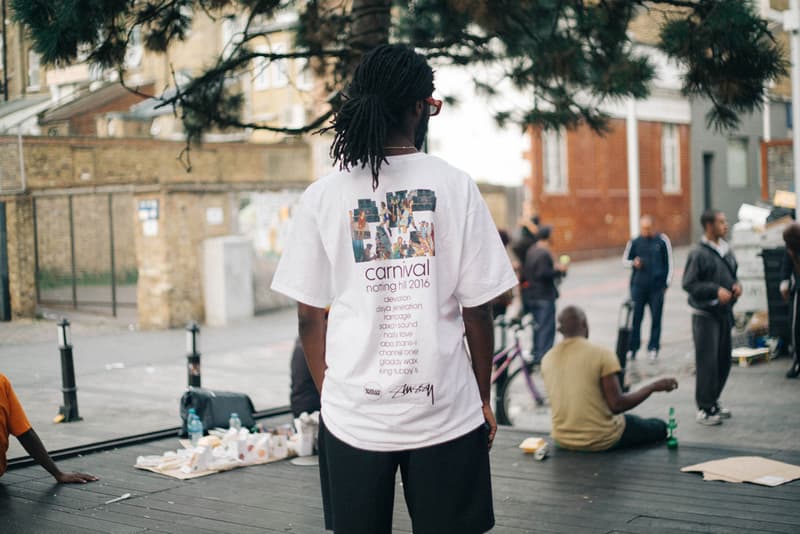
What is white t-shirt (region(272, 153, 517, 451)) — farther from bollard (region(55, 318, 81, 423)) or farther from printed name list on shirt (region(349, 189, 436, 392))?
bollard (region(55, 318, 81, 423))

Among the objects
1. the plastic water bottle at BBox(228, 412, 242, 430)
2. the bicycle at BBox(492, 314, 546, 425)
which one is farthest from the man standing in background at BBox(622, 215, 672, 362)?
the plastic water bottle at BBox(228, 412, 242, 430)

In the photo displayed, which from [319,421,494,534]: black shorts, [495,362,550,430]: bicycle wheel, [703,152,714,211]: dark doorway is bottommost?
[495,362,550,430]: bicycle wheel

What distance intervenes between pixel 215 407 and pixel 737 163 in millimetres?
27603

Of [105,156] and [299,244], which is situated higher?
[105,156]

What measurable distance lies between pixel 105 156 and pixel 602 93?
6.66 m

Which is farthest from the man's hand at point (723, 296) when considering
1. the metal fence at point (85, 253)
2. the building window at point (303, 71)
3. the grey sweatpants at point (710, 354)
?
the metal fence at point (85, 253)

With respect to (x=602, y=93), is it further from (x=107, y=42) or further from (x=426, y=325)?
(x=426, y=325)

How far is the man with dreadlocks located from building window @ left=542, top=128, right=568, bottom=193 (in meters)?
24.6

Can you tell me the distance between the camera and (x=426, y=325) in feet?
9.68

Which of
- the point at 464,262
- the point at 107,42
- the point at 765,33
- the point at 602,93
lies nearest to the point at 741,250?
the point at 602,93

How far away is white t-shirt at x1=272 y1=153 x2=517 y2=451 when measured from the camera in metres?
2.94

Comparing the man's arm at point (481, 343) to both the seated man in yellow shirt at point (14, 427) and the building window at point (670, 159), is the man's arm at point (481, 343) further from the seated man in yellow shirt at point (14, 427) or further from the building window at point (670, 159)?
the building window at point (670, 159)

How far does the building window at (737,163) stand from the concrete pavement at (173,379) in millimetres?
17970

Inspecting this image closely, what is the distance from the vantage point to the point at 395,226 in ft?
9.83
